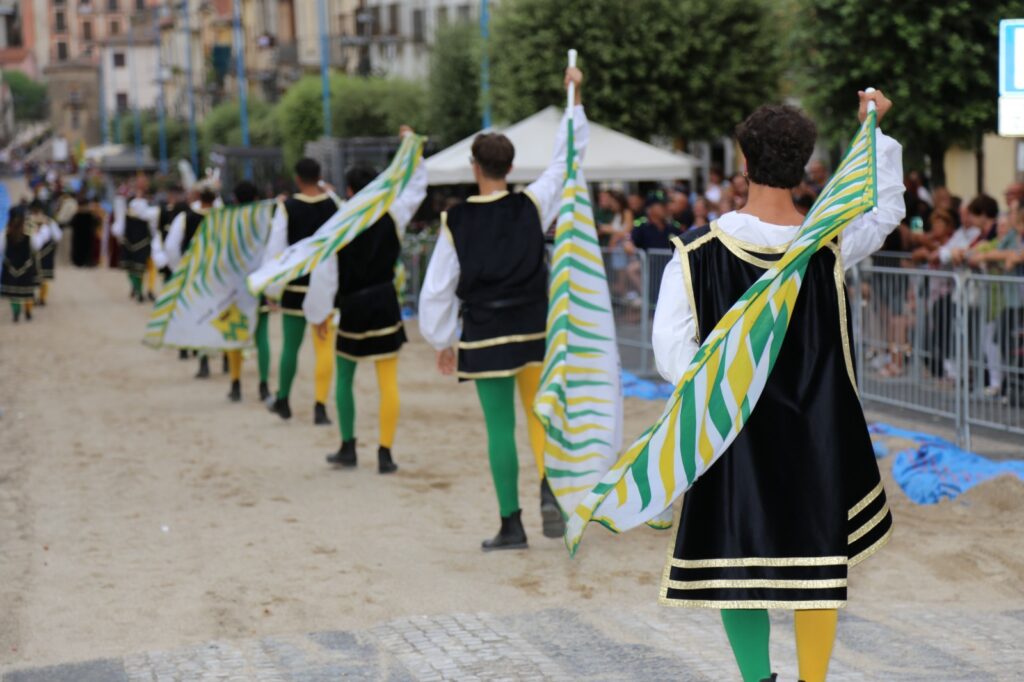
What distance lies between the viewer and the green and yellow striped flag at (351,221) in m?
9.66

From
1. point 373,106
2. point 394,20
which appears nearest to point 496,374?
point 373,106

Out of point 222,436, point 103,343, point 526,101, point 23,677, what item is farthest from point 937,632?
point 526,101

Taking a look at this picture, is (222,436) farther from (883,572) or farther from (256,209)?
(883,572)

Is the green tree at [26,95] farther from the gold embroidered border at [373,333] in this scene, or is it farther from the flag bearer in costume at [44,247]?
the gold embroidered border at [373,333]

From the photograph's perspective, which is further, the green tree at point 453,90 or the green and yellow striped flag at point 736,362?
the green tree at point 453,90

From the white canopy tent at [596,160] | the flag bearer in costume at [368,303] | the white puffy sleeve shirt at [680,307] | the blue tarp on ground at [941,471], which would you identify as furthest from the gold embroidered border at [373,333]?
the white canopy tent at [596,160]

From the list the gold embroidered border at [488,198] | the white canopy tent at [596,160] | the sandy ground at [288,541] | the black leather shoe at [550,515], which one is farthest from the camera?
the white canopy tent at [596,160]

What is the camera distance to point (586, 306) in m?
7.41

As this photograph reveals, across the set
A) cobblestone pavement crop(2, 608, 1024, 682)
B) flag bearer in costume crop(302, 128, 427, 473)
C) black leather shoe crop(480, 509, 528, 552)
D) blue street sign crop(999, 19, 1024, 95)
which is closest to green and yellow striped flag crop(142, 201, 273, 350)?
flag bearer in costume crop(302, 128, 427, 473)

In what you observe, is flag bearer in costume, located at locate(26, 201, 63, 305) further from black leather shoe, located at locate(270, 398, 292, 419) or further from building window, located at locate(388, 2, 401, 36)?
building window, located at locate(388, 2, 401, 36)

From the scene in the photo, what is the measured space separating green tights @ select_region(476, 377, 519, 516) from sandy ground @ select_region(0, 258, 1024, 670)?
0.28 m

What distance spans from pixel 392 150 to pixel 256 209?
16.6m

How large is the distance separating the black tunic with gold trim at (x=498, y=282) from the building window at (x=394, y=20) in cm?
5806

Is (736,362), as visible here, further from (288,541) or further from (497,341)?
(288,541)
